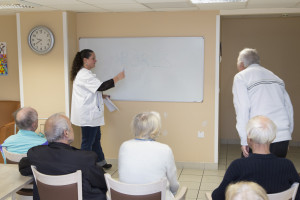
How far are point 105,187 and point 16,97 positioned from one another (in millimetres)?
3950

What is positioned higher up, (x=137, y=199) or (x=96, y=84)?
(x=96, y=84)

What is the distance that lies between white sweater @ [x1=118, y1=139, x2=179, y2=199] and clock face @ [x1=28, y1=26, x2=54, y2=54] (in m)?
3.20

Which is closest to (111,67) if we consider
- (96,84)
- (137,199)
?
(96,84)

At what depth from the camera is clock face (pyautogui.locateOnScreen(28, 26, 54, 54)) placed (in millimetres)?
5133

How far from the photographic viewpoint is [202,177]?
4867mm

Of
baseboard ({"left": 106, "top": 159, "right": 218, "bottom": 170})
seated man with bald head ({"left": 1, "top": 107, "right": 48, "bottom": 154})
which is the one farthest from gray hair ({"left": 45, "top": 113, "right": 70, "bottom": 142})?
baseboard ({"left": 106, "top": 159, "right": 218, "bottom": 170})

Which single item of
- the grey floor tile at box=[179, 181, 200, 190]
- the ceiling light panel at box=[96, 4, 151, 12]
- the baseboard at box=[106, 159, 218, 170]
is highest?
the ceiling light panel at box=[96, 4, 151, 12]

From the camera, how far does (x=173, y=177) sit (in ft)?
8.14

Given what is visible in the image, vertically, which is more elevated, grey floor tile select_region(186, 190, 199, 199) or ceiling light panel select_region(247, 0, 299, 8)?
ceiling light panel select_region(247, 0, 299, 8)

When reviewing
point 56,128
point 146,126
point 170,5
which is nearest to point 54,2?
point 170,5

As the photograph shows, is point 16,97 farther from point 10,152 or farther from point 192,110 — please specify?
point 10,152

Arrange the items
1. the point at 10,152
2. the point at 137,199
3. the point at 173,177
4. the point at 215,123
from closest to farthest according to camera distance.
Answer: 1. the point at 137,199
2. the point at 173,177
3. the point at 10,152
4. the point at 215,123

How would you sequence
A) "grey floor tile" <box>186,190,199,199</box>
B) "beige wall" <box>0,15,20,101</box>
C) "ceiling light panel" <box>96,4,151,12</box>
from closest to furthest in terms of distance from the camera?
"grey floor tile" <box>186,190,199,199</box>
"ceiling light panel" <box>96,4,151,12</box>
"beige wall" <box>0,15,20,101</box>

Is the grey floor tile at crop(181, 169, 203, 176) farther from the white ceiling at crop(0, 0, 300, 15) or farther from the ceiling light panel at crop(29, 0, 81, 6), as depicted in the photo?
the ceiling light panel at crop(29, 0, 81, 6)
